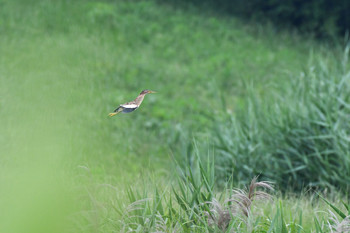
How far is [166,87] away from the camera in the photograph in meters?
12.0

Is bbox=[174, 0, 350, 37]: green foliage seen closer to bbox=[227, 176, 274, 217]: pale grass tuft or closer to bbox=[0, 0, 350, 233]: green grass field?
bbox=[0, 0, 350, 233]: green grass field

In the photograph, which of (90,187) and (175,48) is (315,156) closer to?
(90,187)

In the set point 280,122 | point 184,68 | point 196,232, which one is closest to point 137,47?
point 184,68

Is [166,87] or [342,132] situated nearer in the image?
[342,132]

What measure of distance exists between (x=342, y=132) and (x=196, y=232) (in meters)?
4.40

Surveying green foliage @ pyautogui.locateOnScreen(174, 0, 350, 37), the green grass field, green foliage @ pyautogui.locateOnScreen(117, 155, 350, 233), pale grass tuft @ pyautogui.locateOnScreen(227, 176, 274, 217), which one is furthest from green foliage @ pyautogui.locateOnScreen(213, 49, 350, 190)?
green foliage @ pyautogui.locateOnScreen(174, 0, 350, 37)

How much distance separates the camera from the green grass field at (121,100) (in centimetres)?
81

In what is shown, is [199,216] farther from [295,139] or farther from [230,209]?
[295,139]

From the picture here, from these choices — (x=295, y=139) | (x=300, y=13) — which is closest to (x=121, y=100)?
(x=295, y=139)

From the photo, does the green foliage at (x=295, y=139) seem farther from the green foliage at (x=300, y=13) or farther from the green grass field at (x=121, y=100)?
the green foliage at (x=300, y=13)

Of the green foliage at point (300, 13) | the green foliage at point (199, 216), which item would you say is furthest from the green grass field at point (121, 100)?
the green foliage at point (300, 13)

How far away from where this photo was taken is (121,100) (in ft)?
5.08

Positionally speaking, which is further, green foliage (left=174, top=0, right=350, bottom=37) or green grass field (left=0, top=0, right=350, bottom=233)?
green foliage (left=174, top=0, right=350, bottom=37)

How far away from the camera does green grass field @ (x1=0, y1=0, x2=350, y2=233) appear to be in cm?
81
